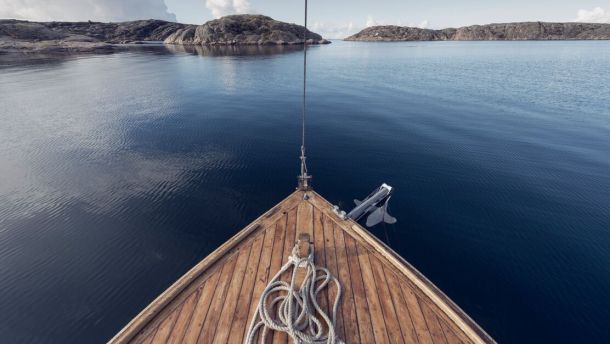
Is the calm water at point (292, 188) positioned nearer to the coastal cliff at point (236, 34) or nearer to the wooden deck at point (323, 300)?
the wooden deck at point (323, 300)

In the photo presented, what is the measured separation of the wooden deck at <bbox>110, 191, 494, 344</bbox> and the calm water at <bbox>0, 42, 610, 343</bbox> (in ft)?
21.4

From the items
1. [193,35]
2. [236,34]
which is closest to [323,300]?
[236,34]

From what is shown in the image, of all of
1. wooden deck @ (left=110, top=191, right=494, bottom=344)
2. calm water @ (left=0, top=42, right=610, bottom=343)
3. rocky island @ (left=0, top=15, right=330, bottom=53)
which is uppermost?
rocky island @ (left=0, top=15, right=330, bottom=53)

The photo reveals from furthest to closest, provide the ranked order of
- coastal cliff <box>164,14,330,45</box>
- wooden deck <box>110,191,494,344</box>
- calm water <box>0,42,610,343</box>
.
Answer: coastal cliff <box>164,14,330,45</box> → calm water <box>0,42,610,343</box> → wooden deck <box>110,191,494,344</box>

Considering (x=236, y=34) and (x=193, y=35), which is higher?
(x=193, y=35)

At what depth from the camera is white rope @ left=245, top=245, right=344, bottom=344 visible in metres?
6.09

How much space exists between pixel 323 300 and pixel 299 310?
740 millimetres

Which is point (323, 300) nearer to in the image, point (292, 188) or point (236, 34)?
point (292, 188)

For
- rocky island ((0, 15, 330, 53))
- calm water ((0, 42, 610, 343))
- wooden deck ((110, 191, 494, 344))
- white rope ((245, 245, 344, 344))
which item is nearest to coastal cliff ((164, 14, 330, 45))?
rocky island ((0, 15, 330, 53))

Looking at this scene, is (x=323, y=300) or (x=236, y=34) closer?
(x=323, y=300)

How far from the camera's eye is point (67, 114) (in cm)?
3619

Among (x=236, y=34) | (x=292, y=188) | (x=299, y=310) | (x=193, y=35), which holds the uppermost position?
A: (x=193, y=35)

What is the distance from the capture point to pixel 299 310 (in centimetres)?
686

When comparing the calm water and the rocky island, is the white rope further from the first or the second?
the rocky island
